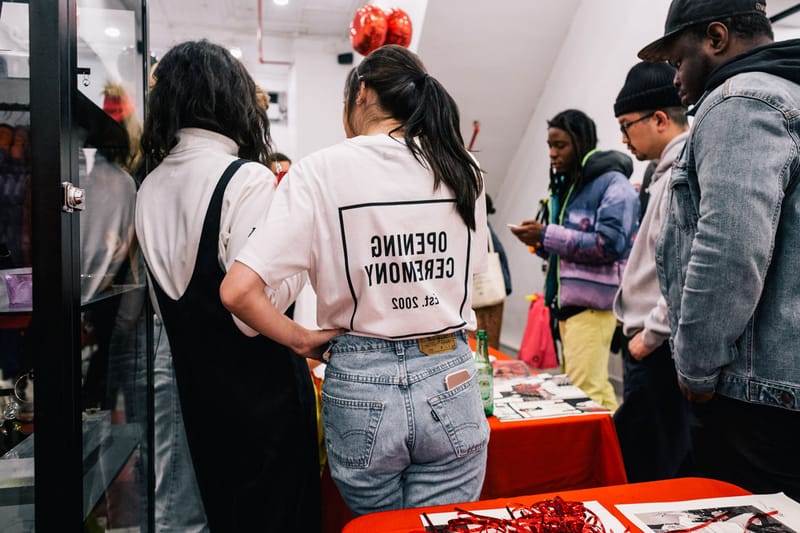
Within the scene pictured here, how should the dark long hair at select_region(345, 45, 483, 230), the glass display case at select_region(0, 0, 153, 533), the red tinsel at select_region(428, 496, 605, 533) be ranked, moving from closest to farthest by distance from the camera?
the red tinsel at select_region(428, 496, 605, 533), the glass display case at select_region(0, 0, 153, 533), the dark long hair at select_region(345, 45, 483, 230)

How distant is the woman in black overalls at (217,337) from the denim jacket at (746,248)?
0.90 m

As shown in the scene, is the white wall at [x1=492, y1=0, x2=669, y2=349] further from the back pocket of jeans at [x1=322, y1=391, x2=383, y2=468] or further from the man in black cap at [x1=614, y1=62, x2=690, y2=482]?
the back pocket of jeans at [x1=322, y1=391, x2=383, y2=468]

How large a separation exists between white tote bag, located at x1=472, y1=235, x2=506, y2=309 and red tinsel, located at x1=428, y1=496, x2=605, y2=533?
250 cm

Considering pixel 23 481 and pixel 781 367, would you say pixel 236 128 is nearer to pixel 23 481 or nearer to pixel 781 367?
pixel 23 481

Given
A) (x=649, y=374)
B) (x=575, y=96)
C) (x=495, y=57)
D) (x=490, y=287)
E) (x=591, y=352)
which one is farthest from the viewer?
(x=495, y=57)

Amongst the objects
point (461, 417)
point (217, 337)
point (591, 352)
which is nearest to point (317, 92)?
point (591, 352)

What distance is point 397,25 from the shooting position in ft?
13.2

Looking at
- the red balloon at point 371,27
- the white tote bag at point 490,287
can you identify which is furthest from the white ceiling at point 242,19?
the white tote bag at point 490,287

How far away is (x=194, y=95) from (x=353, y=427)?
87cm

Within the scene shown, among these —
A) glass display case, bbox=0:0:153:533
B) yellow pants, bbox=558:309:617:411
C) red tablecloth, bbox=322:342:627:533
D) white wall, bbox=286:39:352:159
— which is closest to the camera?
glass display case, bbox=0:0:153:533

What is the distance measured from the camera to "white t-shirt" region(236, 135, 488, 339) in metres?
1.02

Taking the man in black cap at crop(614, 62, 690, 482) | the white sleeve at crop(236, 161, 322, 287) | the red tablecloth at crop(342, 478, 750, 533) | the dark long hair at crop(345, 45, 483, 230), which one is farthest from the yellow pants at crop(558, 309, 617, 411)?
the white sleeve at crop(236, 161, 322, 287)

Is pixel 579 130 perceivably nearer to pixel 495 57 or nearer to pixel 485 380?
pixel 485 380

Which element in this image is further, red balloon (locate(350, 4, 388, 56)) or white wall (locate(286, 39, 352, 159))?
white wall (locate(286, 39, 352, 159))
